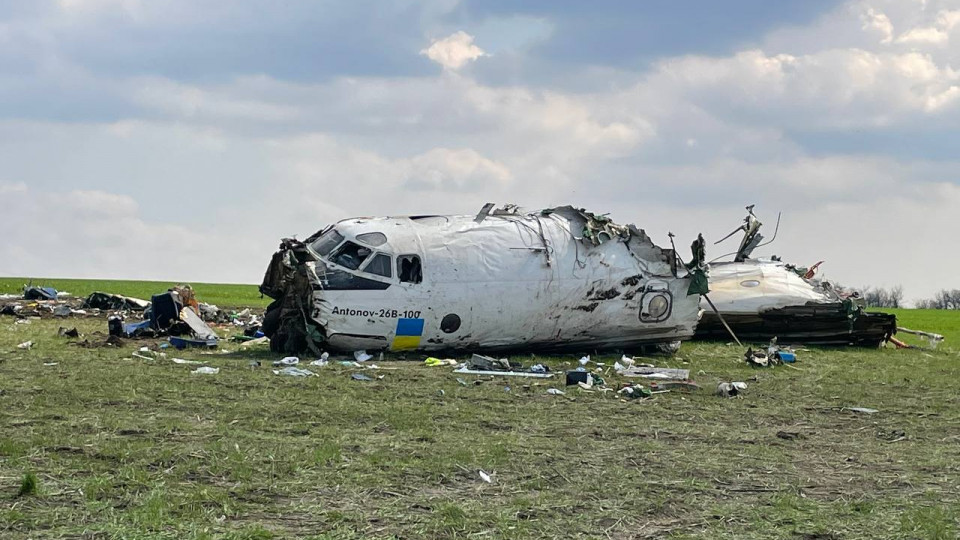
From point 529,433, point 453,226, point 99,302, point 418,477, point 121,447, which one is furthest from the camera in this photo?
point 99,302

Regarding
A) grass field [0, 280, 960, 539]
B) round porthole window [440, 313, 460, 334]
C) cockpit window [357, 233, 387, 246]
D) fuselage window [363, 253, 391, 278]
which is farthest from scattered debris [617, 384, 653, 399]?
cockpit window [357, 233, 387, 246]

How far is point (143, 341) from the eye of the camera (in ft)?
61.3

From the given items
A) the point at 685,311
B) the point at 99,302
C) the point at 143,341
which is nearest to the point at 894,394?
the point at 685,311

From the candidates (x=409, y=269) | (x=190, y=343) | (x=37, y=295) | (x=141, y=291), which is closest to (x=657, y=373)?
(x=409, y=269)

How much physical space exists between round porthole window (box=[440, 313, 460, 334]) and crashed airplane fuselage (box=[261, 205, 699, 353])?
0.02m

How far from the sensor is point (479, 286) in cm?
1750

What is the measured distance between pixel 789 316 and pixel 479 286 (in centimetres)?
855

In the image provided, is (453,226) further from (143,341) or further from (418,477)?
(418,477)

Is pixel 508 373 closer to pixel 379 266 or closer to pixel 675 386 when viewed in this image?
pixel 675 386

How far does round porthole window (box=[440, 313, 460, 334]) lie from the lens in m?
17.3

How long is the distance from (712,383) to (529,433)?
578 centimetres

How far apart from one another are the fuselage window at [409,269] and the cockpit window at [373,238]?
1.47 ft

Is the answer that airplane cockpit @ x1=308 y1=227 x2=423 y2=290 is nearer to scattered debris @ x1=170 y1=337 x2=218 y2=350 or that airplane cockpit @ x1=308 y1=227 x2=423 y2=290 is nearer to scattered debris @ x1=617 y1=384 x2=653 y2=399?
scattered debris @ x1=170 y1=337 x2=218 y2=350

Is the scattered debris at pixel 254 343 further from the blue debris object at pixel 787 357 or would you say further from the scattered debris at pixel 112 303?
the scattered debris at pixel 112 303
